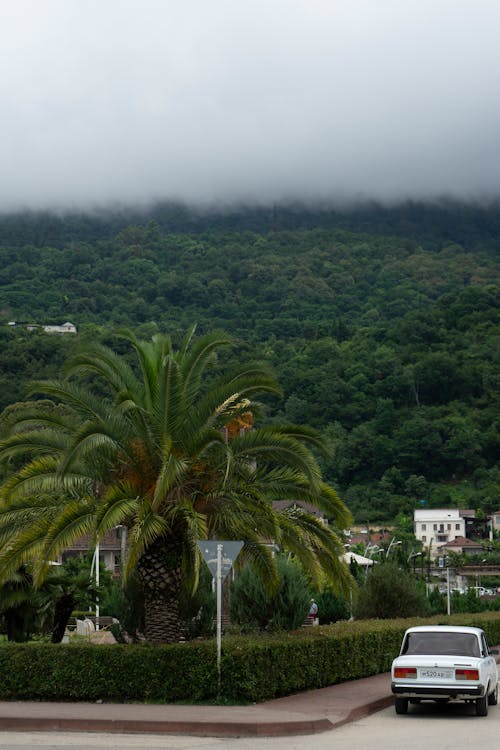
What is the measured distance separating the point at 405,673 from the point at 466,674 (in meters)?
0.98

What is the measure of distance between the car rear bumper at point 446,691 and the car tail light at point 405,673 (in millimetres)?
139

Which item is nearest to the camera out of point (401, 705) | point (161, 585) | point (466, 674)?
point (466, 674)

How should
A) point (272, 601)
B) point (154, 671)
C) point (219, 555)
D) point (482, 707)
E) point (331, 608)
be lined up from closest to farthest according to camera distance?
point (219, 555) → point (482, 707) → point (154, 671) → point (272, 601) → point (331, 608)

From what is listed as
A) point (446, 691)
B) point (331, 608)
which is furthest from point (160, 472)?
point (331, 608)

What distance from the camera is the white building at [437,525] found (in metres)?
139

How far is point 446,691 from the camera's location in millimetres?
19672

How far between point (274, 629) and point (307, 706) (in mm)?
4368

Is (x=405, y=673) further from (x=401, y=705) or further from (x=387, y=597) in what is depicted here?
(x=387, y=597)

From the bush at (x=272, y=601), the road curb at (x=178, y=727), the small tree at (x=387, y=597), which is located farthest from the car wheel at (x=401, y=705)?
the small tree at (x=387, y=597)

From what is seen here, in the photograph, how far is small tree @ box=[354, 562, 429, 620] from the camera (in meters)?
34.6

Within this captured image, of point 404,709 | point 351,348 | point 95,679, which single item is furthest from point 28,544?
point 351,348

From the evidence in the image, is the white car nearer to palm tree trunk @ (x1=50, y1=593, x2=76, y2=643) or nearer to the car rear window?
the car rear window

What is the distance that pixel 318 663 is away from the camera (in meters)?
23.0

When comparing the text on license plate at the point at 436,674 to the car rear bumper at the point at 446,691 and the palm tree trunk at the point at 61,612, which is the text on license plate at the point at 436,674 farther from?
the palm tree trunk at the point at 61,612
